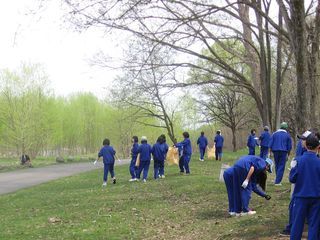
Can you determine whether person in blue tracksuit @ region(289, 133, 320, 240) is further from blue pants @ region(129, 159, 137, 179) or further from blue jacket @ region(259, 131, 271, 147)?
blue jacket @ region(259, 131, 271, 147)

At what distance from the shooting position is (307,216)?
23.4ft

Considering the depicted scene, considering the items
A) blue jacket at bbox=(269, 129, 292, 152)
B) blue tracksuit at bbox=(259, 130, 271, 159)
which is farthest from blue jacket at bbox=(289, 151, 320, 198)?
blue tracksuit at bbox=(259, 130, 271, 159)

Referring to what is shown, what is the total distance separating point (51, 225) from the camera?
36.7 ft

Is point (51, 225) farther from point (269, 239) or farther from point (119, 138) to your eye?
point (119, 138)

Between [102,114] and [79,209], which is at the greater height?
[102,114]

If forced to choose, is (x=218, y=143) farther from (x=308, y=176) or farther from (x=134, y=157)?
(x=308, y=176)

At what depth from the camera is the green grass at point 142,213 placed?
966 cm

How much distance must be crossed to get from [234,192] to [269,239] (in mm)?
2531

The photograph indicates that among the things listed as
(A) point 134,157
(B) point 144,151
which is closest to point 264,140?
(B) point 144,151

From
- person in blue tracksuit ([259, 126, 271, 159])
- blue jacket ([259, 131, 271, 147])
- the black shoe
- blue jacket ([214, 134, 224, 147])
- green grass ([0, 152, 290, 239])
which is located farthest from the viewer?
blue jacket ([214, 134, 224, 147])

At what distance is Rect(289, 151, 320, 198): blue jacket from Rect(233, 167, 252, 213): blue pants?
10.8 ft

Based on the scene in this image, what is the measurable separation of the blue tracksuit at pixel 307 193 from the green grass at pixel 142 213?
129 centimetres

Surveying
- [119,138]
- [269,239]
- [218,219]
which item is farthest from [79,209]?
[119,138]

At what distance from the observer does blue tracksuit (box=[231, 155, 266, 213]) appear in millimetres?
10359
